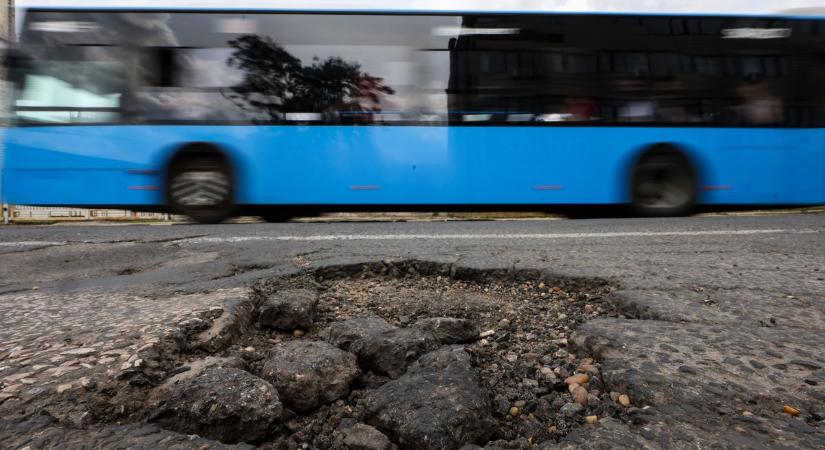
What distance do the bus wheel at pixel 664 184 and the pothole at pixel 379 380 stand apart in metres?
4.95

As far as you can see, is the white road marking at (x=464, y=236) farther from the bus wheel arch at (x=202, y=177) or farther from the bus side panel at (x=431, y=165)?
the bus wheel arch at (x=202, y=177)

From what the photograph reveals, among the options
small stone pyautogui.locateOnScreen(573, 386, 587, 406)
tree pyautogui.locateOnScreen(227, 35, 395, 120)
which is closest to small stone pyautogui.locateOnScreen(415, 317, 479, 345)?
small stone pyautogui.locateOnScreen(573, 386, 587, 406)

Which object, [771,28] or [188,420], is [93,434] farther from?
[771,28]

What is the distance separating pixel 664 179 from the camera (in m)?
6.25

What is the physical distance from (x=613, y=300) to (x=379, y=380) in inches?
40.4

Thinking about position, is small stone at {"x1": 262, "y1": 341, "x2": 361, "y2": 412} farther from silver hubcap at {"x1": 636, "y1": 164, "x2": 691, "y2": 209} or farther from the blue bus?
silver hubcap at {"x1": 636, "y1": 164, "x2": 691, "y2": 209}

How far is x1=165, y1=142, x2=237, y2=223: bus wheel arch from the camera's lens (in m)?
5.91

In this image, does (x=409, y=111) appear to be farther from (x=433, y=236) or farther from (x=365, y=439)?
(x=365, y=439)

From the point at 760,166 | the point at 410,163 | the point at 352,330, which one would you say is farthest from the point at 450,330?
the point at 760,166

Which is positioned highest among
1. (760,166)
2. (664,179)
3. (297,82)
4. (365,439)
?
(297,82)

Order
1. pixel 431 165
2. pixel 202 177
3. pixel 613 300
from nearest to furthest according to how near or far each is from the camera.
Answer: pixel 613 300
pixel 202 177
pixel 431 165

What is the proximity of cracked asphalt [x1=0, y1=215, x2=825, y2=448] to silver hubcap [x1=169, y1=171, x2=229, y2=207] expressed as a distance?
7.05ft

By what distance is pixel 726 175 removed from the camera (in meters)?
6.23

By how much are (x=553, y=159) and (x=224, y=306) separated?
511cm
